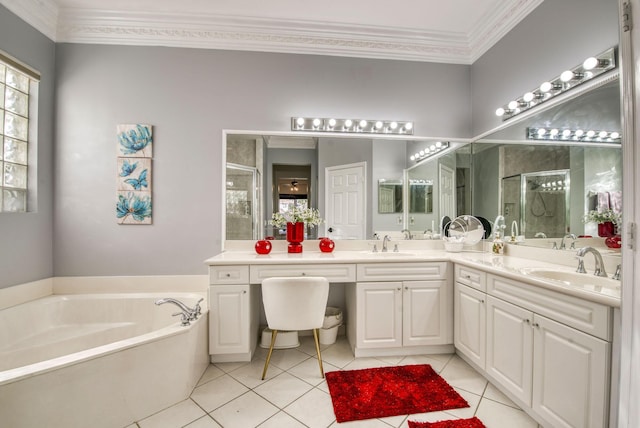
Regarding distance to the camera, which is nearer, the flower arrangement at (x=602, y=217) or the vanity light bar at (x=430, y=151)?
the flower arrangement at (x=602, y=217)

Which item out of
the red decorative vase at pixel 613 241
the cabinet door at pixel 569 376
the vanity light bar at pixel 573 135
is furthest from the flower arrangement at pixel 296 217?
the red decorative vase at pixel 613 241

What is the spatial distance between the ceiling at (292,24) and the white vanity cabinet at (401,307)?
2.12m

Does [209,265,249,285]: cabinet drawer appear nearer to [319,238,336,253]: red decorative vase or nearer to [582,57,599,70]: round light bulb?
[319,238,336,253]: red decorative vase

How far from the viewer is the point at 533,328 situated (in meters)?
1.42

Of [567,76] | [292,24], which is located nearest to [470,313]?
[567,76]

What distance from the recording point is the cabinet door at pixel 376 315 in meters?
2.10

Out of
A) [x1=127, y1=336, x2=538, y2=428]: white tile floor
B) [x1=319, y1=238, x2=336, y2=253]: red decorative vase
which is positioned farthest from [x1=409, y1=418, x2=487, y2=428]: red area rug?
[x1=319, y1=238, x2=336, y2=253]: red decorative vase

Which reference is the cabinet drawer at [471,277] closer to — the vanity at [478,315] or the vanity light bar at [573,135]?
the vanity at [478,315]

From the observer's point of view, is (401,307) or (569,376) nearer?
(569,376)

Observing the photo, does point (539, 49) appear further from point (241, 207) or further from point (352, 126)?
point (241, 207)

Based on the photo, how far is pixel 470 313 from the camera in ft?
6.32

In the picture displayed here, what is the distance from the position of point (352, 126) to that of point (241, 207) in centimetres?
134

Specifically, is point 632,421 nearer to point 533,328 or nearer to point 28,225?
point 533,328

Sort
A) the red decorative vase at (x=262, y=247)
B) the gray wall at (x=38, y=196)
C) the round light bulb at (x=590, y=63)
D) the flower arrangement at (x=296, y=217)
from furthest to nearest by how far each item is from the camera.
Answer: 1. the flower arrangement at (x=296, y=217)
2. the red decorative vase at (x=262, y=247)
3. the gray wall at (x=38, y=196)
4. the round light bulb at (x=590, y=63)
